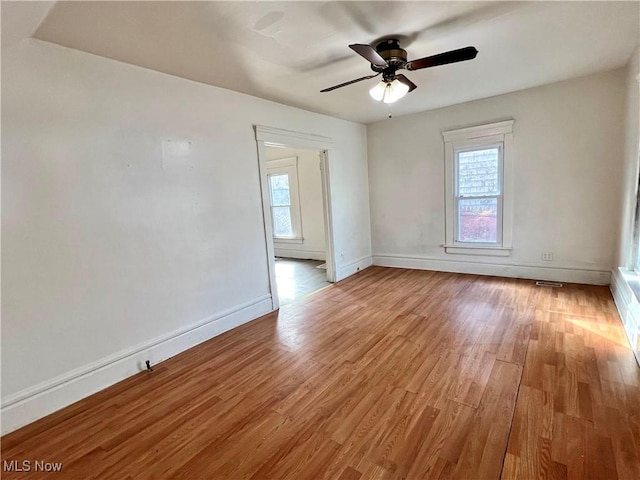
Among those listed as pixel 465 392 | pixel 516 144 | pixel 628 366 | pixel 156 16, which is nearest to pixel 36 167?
pixel 156 16

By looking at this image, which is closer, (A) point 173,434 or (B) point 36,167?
(A) point 173,434

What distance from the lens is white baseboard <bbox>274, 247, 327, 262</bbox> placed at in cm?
691

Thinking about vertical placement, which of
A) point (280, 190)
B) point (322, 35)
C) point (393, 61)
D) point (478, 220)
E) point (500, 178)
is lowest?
point (478, 220)

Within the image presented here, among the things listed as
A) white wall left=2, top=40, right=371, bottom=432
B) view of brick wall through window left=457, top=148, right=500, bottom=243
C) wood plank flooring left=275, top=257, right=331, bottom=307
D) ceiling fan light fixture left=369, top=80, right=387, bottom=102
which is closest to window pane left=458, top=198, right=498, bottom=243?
view of brick wall through window left=457, top=148, right=500, bottom=243

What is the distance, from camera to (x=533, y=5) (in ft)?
6.91

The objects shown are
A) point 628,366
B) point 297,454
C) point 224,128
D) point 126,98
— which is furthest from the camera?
point 224,128

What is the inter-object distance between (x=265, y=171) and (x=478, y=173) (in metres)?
3.13

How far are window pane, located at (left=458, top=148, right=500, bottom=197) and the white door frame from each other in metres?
2.01

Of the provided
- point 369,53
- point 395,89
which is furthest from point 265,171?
point 369,53

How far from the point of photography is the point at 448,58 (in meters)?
2.22

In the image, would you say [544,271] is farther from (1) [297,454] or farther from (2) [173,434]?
(2) [173,434]

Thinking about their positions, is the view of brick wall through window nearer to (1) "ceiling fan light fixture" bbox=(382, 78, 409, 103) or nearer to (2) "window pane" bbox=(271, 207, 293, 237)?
(1) "ceiling fan light fixture" bbox=(382, 78, 409, 103)

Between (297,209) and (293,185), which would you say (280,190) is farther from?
(297,209)

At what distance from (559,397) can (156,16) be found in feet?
11.4
